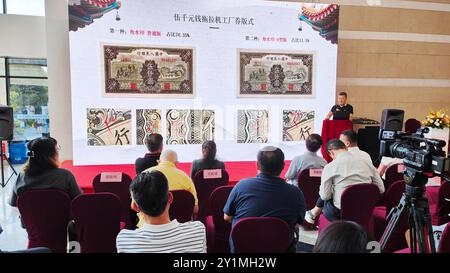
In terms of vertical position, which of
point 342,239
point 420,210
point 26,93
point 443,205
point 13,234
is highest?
point 26,93

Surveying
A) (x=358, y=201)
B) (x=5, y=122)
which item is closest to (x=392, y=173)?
(x=358, y=201)

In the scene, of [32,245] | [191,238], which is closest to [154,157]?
[32,245]

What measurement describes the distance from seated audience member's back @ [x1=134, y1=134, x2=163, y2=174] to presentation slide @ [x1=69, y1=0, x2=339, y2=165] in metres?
2.28

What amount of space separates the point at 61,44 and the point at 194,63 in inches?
85.4

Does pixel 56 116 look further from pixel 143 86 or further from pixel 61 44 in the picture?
pixel 143 86

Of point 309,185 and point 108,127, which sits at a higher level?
point 108,127

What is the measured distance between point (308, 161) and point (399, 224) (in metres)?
1.11

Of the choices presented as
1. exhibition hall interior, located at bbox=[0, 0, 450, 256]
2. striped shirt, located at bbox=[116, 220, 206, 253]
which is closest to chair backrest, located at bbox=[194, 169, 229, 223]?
exhibition hall interior, located at bbox=[0, 0, 450, 256]

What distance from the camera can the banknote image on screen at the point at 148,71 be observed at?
5.46 meters

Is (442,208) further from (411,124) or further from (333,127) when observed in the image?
(411,124)

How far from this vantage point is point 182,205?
97.0 inches

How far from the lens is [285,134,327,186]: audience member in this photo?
3439 mm

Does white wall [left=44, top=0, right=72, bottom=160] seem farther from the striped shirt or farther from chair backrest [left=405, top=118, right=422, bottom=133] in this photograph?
chair backrest [left=405, top=118, right=422, bottom=133]

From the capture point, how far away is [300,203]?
2.16 meters
